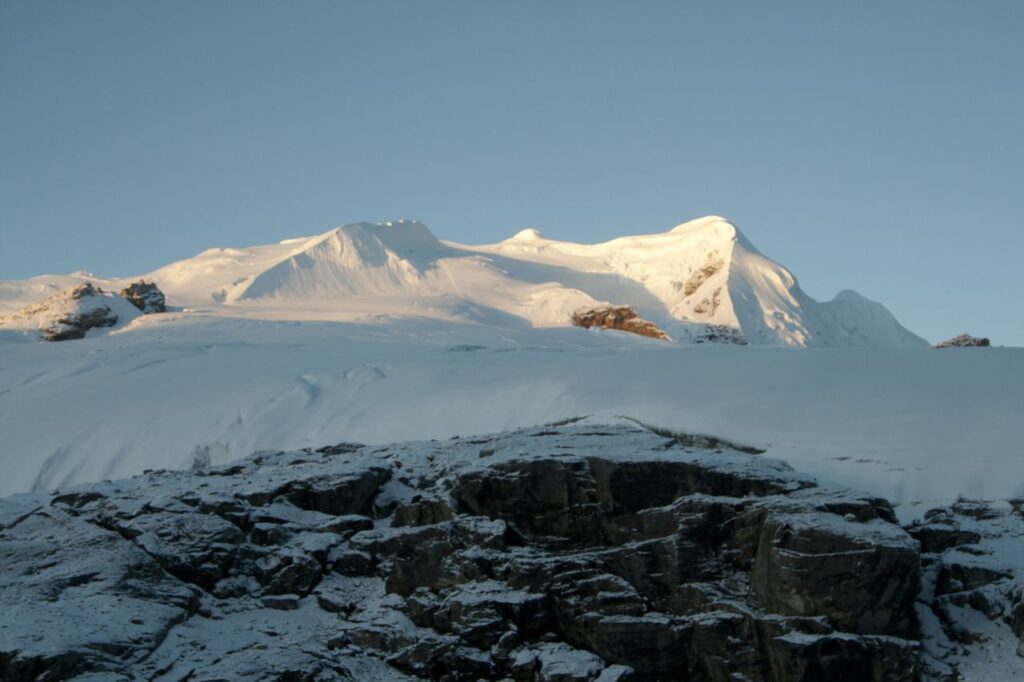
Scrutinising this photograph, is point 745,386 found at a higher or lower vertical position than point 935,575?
higher

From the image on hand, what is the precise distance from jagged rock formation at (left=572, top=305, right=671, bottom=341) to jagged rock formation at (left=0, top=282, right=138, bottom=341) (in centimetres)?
2323

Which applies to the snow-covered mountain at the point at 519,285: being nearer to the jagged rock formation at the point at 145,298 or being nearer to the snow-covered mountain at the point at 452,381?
the snow-covered mountain at the point at 452,381

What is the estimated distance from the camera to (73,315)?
57.5m

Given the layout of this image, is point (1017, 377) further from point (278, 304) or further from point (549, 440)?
point (278, 304)

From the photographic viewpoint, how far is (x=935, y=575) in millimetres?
18703

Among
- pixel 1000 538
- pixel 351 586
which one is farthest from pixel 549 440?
pixel 1000 538

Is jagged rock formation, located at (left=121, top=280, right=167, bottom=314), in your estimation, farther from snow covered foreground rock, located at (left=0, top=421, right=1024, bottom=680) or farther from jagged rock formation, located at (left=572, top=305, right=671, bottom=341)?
snow covered foreground rock, located at (left=0, top=421, right=1024, bottom=680)

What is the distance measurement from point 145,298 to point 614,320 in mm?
24737

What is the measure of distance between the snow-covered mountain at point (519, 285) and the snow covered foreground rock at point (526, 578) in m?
39.5

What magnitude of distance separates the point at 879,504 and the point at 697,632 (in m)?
4.03

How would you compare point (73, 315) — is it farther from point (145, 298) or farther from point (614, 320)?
point (614, 320)

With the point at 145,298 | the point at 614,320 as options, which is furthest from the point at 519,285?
the point at 145,298

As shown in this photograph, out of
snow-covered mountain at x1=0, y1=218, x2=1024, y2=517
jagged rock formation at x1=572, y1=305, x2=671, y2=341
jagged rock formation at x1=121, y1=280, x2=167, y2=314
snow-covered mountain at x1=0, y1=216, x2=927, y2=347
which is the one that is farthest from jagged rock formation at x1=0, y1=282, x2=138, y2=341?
jagged rock formation at x1=572, y1=305, x2=671, y2=341

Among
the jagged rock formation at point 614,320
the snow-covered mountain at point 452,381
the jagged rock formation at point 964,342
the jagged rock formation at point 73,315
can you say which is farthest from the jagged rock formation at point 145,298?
the jagged rock formation at point 964,342
